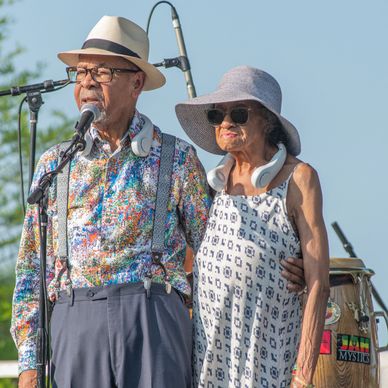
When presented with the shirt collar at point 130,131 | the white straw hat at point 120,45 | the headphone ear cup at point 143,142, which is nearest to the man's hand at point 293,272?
the headphone ear cup at point 143,142

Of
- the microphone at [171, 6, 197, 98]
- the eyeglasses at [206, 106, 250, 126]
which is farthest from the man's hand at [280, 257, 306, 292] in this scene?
the microphone at [171, 6, 197, 98]

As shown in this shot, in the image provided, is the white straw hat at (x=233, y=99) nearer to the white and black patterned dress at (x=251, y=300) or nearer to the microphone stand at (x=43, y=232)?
the white and black patterned dress at (x=251, y=300)

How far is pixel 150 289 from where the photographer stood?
5.12 m

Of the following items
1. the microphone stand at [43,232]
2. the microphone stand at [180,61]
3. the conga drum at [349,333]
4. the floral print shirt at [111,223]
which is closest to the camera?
the microphone stand at [43,232]

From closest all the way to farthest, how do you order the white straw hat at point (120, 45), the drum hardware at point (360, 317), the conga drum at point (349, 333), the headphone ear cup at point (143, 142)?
the headphone ear cup at point (143, 142), the white straw hat at point (120, 45), the conga drum at point (349, 333), the drum hardware at point (360, 317)

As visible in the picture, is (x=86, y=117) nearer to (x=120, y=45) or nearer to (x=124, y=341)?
(x=120, y=45)

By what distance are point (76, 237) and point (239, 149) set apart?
802mm

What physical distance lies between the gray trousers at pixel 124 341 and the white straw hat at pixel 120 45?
3.41 ft

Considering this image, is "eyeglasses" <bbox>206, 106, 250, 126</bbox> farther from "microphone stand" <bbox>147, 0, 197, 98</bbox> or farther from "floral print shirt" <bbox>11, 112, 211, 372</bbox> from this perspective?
"microphone stand" <bbox>147, 0, 197, 98</bbox>

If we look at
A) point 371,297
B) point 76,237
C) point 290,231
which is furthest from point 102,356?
point 371,297

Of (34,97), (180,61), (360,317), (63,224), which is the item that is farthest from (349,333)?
(34,97)

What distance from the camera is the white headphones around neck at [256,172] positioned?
5039 mm

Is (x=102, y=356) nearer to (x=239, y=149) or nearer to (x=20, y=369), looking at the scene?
(x=20, y=369)

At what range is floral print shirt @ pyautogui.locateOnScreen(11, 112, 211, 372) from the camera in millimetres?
5156
